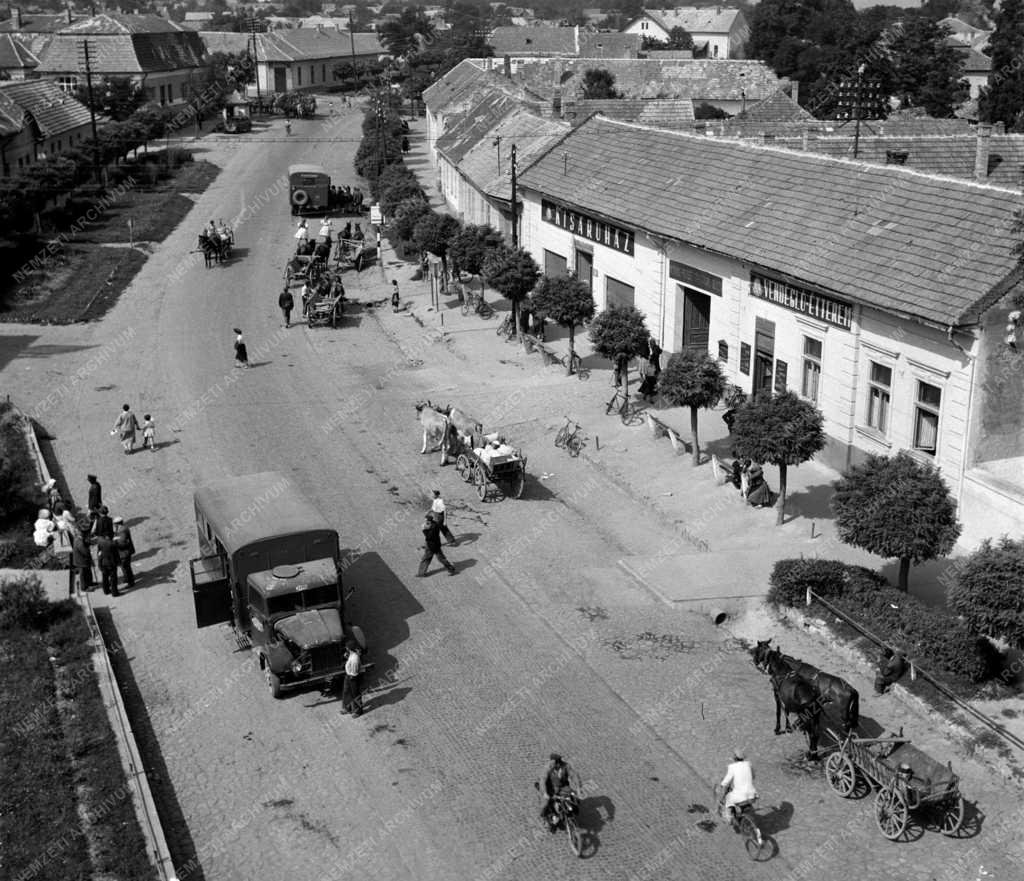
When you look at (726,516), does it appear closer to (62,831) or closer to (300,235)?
(62,831)

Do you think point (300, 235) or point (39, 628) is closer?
point (39, 628)

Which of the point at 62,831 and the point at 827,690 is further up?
the point at 827,690

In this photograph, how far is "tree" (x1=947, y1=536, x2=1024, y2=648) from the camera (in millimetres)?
18016

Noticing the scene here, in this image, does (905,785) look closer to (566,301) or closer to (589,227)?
(566,301)

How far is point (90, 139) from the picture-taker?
77.8 meters

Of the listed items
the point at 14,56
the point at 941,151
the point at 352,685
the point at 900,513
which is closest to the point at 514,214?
the point at 941,151

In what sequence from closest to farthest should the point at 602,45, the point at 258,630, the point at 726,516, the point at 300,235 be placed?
the point at 258,630, the point at 726,516, the point at 300,235, the point at 602,45

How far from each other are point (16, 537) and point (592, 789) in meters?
15.4

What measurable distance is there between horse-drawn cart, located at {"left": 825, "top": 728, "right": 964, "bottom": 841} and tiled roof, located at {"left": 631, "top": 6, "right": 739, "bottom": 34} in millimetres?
176577

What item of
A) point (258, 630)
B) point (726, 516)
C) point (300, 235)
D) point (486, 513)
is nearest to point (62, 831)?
point (258, 630)

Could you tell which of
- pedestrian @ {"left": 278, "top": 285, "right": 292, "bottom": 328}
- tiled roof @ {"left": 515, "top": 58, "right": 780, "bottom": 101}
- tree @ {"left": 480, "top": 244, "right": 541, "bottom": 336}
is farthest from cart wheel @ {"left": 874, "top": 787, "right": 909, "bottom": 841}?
tiled roof @ {"left": 515, "top": 58, "right": 780, "bottom": 101}

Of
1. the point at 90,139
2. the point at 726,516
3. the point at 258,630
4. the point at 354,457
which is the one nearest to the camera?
the point at 258,630

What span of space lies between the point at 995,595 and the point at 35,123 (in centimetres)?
6495

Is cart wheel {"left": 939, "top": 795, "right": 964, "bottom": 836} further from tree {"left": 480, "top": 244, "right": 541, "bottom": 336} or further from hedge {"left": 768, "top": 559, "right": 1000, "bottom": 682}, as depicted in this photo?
tree {"left": 480, "top": 244, "right": 541, "bottom": 336}
